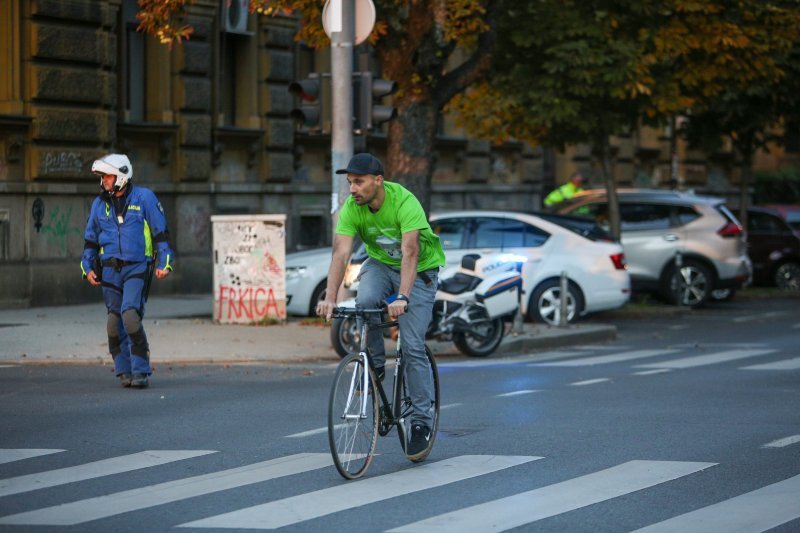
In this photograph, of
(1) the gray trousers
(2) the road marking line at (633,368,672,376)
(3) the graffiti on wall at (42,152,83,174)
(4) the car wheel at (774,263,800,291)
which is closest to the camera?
(1) the gray trousers

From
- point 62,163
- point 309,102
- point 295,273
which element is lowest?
point 295,273

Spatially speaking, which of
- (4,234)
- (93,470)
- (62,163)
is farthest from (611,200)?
(93,470)

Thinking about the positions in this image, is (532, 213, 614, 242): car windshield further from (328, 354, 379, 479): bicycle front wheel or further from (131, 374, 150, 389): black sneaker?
(328, 354, 379, 479): bicycle front wheel

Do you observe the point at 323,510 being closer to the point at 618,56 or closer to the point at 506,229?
the point at 506,229

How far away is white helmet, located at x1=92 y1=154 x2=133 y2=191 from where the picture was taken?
40.0 ft

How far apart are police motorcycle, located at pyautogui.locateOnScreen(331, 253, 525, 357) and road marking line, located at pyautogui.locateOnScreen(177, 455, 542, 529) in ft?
21.8

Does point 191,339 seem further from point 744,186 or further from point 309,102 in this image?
point 744,186

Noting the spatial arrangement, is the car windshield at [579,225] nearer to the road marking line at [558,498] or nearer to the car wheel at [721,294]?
the car wheel at [721,294]

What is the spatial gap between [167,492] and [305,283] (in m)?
11.4

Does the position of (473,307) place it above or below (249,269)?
below

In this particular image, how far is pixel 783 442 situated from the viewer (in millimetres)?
9625

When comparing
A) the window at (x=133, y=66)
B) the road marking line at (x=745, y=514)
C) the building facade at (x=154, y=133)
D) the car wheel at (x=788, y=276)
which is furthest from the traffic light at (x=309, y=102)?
the car wheel at (x=788, y=276)

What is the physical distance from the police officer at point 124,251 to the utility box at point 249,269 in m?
6.28

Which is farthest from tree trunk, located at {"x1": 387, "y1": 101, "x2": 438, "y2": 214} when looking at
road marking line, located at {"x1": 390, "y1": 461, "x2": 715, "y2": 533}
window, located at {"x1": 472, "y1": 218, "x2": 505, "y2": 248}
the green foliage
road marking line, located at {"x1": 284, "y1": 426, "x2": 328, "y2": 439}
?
the green foliage
